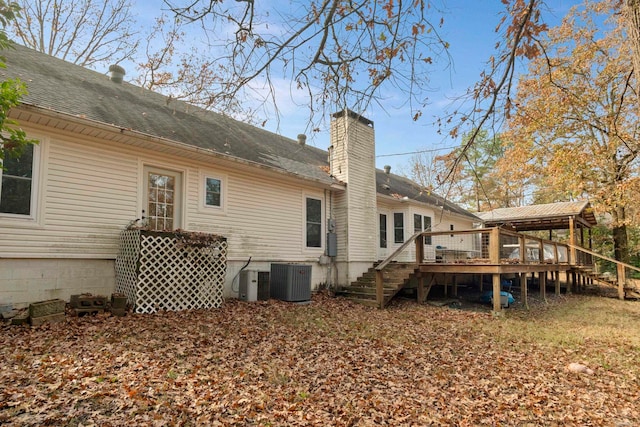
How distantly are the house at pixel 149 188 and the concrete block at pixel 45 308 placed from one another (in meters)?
0.94

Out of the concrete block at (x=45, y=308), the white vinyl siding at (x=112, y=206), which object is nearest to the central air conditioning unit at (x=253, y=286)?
the white vinyl siding at (x=112, y=206)

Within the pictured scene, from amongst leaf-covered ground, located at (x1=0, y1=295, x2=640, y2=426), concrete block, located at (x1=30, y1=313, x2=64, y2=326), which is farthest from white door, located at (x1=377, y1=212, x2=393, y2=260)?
concrete block, located at (x1=30, y1=313, x2=64, y2=326)

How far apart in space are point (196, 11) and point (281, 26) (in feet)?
2.58

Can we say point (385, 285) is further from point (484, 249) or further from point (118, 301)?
point (484, 249)

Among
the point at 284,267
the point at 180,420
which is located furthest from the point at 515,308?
the point at 180,420

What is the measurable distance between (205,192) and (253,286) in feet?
8.34

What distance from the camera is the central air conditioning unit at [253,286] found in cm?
890

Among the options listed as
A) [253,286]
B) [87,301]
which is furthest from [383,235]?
[87,301]

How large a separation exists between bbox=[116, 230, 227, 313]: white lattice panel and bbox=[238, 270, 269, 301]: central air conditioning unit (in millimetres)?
936

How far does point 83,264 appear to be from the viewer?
22.8 feet

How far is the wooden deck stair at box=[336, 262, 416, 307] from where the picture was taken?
10.4 metres

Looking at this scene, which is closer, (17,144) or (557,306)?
(17,144)

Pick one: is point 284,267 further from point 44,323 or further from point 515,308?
point 515,308

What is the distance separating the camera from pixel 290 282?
9336 millimetres
